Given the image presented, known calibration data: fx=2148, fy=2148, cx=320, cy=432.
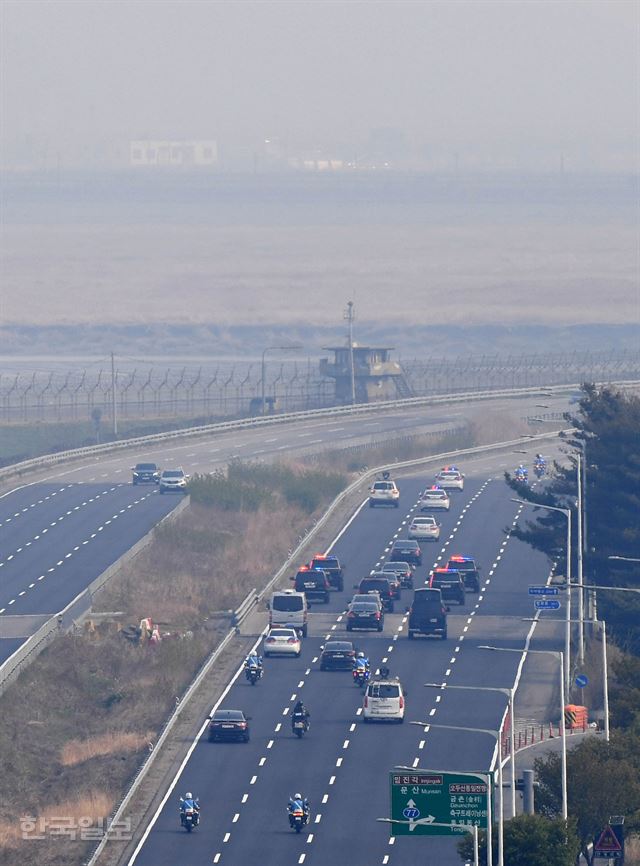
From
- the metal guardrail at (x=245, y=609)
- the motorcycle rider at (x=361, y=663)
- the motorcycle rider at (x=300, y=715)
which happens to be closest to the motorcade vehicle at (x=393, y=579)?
the metal guardrail at (x=245, y=609)

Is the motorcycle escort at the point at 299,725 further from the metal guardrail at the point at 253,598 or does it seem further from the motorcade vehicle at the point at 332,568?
the motorcade vehicle at the point at 332,568

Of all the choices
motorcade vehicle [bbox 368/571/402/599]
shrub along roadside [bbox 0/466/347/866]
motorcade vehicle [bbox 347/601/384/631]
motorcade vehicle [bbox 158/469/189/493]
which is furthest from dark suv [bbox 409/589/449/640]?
motorcade vehicle [bbox 158/469/189/493]

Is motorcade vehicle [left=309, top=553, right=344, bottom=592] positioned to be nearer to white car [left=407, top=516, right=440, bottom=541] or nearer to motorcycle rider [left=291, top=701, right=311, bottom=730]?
white car [left=407, top=516, right=440, bottom=541]

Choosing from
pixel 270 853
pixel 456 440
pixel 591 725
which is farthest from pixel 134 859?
pixel 456 440

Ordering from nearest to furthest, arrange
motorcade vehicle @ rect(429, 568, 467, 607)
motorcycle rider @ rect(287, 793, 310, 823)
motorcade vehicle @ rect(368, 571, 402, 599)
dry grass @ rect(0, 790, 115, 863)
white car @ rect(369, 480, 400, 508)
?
motorcycle rider @ rect(287, 793, 310, 823) → dry grass @ rect(0, 790, 115, 863) → motorcade vehicle @ rect(429, 568, 467, 607) → motorcade vehicle @ rect(368, 571, 402, 599) → white car @ rect(369, 480, 400, 508)

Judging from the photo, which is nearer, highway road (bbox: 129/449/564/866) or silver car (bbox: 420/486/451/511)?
highway road (bbox: 129/449/564/866)

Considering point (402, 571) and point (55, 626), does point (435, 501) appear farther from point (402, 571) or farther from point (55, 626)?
point (55, 626)

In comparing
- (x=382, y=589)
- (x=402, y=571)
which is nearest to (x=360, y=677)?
(x=382, y=589)
